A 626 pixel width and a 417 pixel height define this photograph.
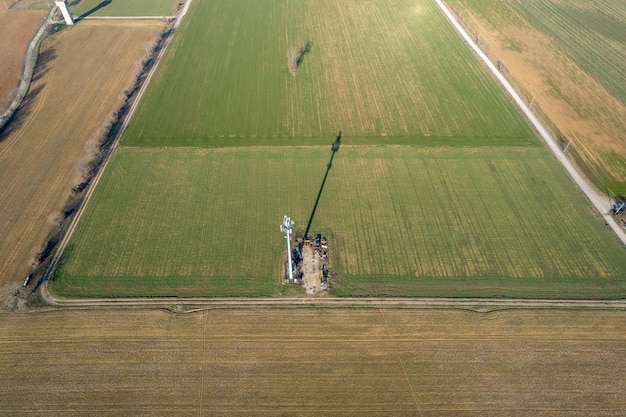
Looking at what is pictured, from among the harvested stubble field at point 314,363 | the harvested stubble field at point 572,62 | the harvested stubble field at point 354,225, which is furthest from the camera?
the harvested stubble field at point 572,62

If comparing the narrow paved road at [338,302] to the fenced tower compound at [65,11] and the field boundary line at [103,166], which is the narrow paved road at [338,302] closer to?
the field boundary line at [103,166]

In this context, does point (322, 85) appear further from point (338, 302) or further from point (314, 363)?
point (314, 363)

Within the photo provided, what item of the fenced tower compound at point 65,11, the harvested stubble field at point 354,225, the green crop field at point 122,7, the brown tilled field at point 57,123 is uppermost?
the green crop field at point 122,7

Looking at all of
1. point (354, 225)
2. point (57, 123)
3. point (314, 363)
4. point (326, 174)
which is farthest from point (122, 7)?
point (314, 363)

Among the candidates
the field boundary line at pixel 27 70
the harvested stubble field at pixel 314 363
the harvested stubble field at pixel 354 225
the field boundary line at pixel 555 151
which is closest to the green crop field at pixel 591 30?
the field boundary line at pixel 555 151

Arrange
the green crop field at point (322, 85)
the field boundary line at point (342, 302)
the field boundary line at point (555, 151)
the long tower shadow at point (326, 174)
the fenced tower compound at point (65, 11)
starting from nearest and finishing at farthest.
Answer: the field boundary line at point (342, 302) < the long tower shadow at point (326, 174) < the field boundary line at point (555, 151) < the green crop field at point (322, 85) < the fenced tower compound at point (65, 11)

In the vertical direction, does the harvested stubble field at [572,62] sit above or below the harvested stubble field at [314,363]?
above

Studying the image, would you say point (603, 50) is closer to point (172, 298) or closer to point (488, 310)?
point (488, 310)
